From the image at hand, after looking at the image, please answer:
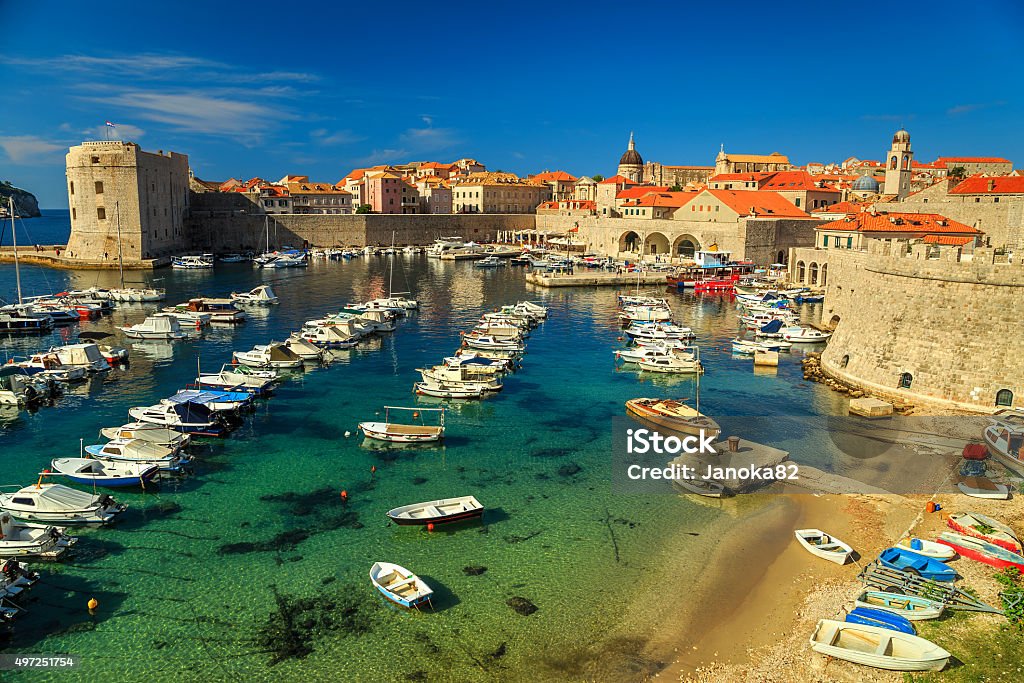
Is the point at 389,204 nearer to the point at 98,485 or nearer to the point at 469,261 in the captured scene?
the point at 469,261

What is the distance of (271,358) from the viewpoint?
29.1 metres

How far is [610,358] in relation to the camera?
32625 millimetres

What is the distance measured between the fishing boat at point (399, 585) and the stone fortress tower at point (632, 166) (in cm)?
9688

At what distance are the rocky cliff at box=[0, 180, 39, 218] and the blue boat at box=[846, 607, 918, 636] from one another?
155 m

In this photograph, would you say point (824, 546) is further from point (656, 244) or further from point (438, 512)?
point (656, 244)

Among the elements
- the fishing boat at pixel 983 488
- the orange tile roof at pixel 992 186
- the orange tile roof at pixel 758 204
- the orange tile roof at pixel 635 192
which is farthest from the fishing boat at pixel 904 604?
the orange tile roof at pixel 635 192

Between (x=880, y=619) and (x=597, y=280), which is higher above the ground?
(x=597, y=280)

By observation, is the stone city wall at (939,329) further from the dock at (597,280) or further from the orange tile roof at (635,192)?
the orange tile roof at (635,192)

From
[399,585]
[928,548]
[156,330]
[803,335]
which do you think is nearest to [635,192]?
[803,335]

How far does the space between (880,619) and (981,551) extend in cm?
381

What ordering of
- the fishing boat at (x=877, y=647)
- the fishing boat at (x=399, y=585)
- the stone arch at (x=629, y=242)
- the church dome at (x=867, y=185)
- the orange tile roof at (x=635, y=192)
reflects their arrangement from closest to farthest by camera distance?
the fishing boat at (x=877, y=647) → the fishing boat at (x=399, y=585) → the stone arch at (x=629, y=242) → the church dome at (x=867, y=185) → the orange tile roof at (x=635, y=192)

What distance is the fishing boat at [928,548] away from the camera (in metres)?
14.0

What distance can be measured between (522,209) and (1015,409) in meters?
88.6

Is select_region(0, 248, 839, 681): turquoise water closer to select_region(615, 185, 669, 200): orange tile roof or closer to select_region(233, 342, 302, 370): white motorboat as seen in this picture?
select_region(233, 342, 302, 370): white motorboat
